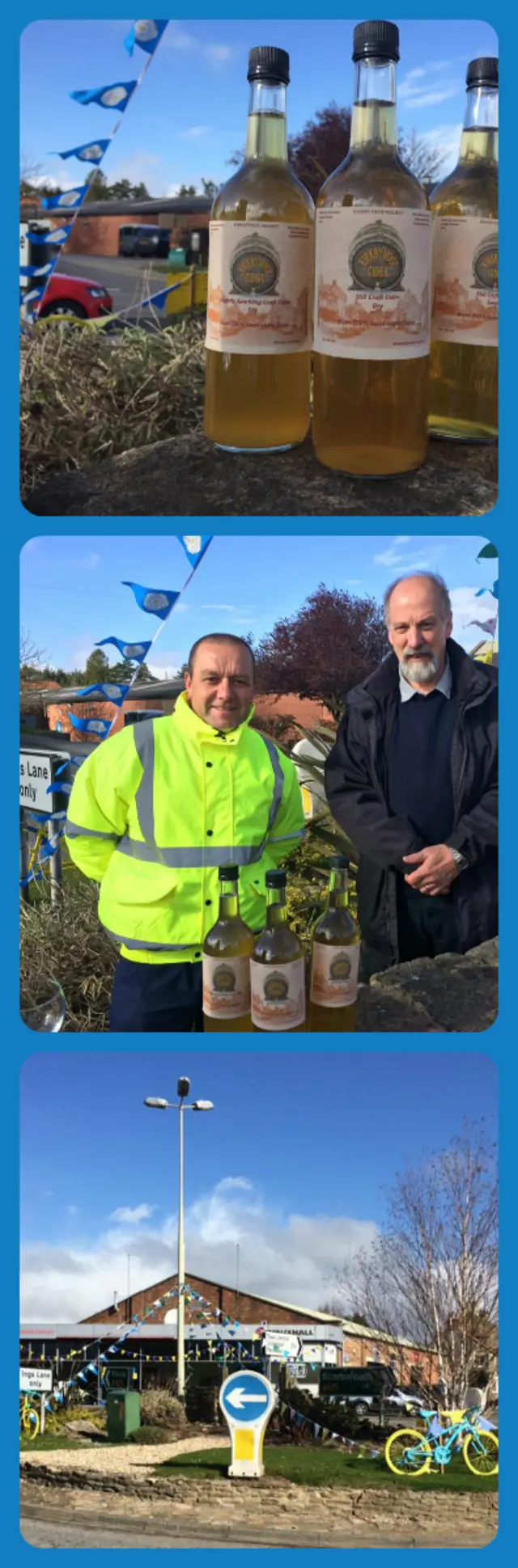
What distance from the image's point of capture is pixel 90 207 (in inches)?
102

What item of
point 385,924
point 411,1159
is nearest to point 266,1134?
point 411,1159

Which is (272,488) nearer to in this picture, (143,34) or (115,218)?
(115,218)

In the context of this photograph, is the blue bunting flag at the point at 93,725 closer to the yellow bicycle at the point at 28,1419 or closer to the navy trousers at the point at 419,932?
the navy trousers at the point at 419,932

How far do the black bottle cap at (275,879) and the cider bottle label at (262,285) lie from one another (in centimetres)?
86

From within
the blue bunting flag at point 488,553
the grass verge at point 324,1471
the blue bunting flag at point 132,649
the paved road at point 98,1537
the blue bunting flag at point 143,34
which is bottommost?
the paved road at point 98,1537

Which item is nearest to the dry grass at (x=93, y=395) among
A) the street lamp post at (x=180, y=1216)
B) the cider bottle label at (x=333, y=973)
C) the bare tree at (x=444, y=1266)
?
the cider bottle label at (x=333, y=973)

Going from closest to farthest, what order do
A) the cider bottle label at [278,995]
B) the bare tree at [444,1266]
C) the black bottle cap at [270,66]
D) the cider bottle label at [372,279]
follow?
the cider bottle label at [372,279] → the black bottle cap at [270,66] → the cider bottle label at [278,995] → the bare tree at [444,1266]

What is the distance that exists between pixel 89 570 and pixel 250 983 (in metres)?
0.77

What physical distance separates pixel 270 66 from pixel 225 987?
60.8 inches

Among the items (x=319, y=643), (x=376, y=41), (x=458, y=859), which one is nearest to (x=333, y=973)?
(x=458, y=859)

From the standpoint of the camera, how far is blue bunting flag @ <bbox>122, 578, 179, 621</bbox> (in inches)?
99.7

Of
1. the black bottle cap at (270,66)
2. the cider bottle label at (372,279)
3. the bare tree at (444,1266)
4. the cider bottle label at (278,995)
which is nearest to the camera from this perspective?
the cider bottle label at (372,279)

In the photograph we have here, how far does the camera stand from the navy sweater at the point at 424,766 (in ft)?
8.39

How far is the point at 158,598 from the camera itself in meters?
2.53
